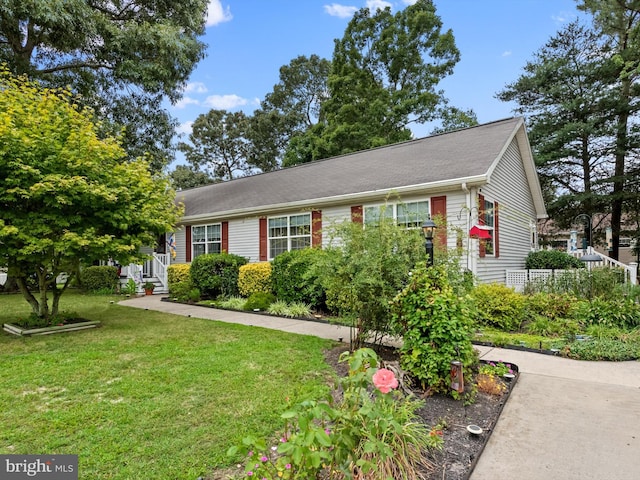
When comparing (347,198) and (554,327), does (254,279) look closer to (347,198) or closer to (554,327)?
(347,198)

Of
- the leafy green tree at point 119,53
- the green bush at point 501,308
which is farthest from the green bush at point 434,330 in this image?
the leafy green tree at point 119,53

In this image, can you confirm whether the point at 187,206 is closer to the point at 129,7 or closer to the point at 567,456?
the point at 129,7

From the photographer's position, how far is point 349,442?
1673 mm

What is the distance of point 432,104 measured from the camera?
2305 centimetres

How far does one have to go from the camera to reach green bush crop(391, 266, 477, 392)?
334cm

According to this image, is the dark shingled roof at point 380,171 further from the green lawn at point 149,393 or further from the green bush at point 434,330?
the green lawn at point 149,393

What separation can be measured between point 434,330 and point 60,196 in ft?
19.6

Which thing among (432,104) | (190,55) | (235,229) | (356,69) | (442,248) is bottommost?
(442,248)

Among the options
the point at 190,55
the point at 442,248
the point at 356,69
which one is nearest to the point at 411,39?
the point at 356,69

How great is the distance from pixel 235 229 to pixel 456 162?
7576 mm

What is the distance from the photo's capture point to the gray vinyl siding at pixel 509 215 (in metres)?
9.05

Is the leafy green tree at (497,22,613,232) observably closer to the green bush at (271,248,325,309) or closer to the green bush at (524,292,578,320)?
the green bush at (524,292,578,320)

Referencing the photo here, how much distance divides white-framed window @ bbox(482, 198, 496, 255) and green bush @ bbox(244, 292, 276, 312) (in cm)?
561

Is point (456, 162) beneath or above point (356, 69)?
beneath
